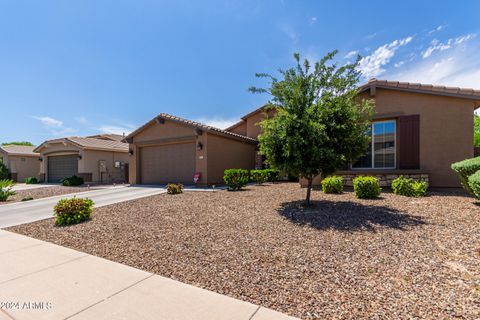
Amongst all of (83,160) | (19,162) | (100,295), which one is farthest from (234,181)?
(19,162)

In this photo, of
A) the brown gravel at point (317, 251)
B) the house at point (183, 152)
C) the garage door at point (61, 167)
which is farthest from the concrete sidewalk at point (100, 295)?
the garage door at point (61, 167)

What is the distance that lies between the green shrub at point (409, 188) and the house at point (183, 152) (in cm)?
941

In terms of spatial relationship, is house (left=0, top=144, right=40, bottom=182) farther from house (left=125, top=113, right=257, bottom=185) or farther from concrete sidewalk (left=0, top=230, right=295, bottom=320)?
concrete sidewalk (left=0, top=230, right=295, bottom=320)

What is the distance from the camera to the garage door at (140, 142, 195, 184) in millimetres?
14555

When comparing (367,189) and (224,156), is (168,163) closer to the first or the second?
(224,156)

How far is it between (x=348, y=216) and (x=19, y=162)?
108 feet

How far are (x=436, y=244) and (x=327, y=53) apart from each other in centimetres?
552

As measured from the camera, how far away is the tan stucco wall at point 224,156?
13.8m

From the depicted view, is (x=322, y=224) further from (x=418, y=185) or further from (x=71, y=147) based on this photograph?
(x=71, y=147)

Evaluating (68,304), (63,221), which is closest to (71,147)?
(63,221)

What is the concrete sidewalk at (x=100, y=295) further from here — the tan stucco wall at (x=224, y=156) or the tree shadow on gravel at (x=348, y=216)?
the tan stucco wall at (x=224, y=156)

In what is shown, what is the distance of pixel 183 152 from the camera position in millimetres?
14750

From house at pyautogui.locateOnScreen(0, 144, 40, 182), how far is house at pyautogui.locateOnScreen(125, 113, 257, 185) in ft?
55.3

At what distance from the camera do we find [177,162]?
592 inches
